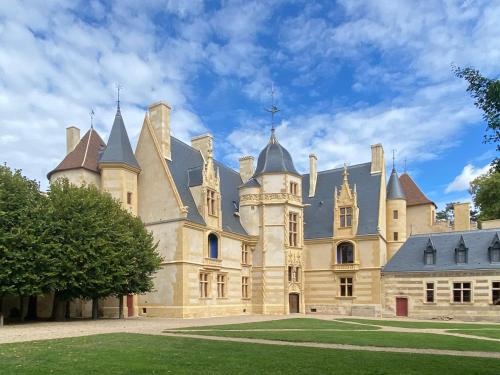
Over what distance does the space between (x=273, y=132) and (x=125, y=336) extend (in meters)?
30.9

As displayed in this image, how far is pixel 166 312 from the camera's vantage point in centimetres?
3547

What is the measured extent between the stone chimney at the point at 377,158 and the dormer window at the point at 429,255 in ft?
29.8

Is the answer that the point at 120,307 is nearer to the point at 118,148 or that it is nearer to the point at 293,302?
the point at 118,148

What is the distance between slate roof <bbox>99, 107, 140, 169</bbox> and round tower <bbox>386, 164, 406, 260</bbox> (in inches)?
955

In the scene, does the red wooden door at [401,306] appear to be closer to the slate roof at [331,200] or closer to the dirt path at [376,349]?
the slate roof at [331,200]

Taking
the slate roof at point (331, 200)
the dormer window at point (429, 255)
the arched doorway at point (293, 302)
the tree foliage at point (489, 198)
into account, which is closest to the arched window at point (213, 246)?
the arched doorway at point (293, 302)

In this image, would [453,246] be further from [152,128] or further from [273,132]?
[152,128]

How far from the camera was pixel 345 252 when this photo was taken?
4572 cm

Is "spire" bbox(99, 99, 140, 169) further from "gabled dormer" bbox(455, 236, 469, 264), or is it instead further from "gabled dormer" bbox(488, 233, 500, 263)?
"gabled dormer" bbox(488, 233, 500, 263)

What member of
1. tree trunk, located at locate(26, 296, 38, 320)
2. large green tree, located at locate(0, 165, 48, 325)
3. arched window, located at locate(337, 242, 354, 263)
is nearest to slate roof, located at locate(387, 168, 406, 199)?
arched window, located at locate(337, 242, 354, 263)

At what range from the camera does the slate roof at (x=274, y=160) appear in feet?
146

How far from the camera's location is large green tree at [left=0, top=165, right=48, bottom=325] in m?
24.8

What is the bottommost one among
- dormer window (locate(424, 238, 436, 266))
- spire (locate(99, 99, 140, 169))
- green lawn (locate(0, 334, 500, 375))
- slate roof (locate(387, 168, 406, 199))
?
green lawn (locate(0, 334, 500, 375))

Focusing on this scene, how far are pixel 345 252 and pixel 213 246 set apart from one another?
13081 mm
